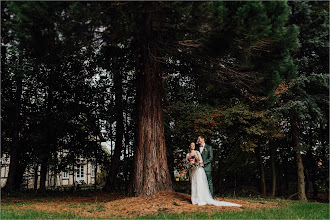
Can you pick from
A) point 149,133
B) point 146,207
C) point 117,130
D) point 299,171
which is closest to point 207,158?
point 149,133

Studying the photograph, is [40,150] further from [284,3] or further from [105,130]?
[284,3]

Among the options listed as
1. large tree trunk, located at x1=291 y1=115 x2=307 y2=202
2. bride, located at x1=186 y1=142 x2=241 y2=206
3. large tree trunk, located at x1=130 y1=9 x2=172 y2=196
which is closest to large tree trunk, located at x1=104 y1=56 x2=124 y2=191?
large tree trunk, located at x1=130 y1=9 x2=172 y2=196

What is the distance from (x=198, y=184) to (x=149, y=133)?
2076 mm

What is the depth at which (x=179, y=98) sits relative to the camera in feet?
45.8

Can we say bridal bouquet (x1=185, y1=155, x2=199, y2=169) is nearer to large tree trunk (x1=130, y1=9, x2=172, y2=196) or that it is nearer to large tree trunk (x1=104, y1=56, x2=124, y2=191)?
large tree trunk (x1=130, y1=9, x2=172, y2=196)

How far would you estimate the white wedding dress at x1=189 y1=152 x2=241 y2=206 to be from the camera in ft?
24.9

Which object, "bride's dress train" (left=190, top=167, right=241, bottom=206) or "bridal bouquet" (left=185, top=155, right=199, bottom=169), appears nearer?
"bride's dress train" (left=190, top=167, right=241, bottom=206)

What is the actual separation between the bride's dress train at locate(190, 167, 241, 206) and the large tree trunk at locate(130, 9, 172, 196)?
1.10 m

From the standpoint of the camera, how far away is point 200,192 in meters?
7.63

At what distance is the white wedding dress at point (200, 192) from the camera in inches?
298

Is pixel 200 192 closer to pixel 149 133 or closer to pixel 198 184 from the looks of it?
pixel 198 184

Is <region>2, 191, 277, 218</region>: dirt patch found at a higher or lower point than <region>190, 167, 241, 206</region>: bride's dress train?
lower

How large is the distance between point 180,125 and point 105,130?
5.17 metres

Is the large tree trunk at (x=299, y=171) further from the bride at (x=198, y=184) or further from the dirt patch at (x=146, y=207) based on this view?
the bride at (x=198, y=184)
